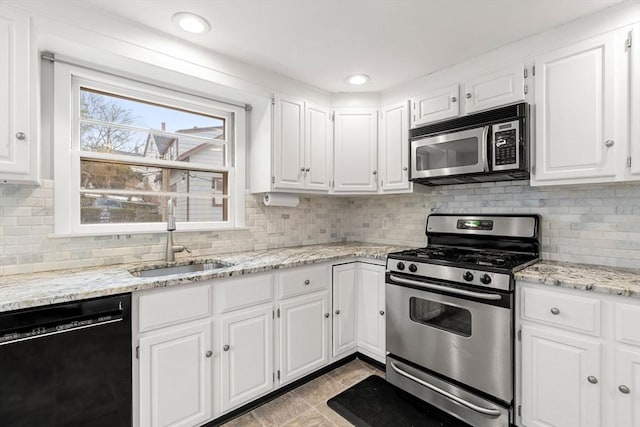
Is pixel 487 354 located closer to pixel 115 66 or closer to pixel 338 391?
pixel 338 391

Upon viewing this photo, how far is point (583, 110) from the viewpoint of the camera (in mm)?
1823

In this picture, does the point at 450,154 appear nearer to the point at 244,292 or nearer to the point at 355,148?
the point at 355,148

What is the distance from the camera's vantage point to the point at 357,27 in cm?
192

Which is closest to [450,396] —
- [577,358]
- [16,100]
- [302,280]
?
[577,358]

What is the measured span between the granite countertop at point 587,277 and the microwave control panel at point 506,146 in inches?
26.8

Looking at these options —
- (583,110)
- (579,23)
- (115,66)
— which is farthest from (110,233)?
(579,23)

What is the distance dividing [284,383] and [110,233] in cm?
155

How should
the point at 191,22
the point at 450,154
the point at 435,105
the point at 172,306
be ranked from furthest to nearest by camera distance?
the point at 435,105
the point at 450,154
the point at 191,22
the point at 172,306

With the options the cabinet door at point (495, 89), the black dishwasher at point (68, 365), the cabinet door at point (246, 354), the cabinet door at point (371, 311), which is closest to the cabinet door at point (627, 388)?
the cabinet door at point (371, 311)

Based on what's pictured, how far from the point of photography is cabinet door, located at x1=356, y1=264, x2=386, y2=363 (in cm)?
248

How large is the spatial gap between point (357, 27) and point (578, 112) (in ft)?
4.66

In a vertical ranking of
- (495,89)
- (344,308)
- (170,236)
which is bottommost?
(344,308)

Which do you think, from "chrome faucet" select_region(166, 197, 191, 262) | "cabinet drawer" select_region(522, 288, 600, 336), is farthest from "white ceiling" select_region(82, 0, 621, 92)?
"cabinet drawer" select_region(522, 288, 600, 336)

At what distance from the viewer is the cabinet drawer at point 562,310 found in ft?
5.01
